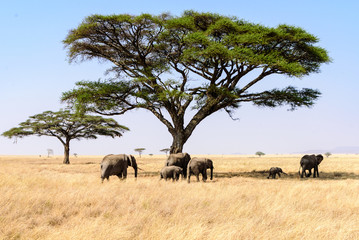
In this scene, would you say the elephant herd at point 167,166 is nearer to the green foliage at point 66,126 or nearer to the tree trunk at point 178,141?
the tree trunk at point 178,141

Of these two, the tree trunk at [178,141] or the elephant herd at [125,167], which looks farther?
the tree trunk at [178,141]

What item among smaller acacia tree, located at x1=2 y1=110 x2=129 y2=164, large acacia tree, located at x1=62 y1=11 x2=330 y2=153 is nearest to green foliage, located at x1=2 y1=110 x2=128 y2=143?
smaller acacia tree, located at x1=2 y1=110 x2=129 y2=164

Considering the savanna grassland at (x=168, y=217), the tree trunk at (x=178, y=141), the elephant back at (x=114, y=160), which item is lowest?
the savanna grassland at (x=168, y=217)

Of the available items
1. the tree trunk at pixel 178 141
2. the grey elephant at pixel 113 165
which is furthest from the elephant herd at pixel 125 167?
the tree trunk at pixel 178 141

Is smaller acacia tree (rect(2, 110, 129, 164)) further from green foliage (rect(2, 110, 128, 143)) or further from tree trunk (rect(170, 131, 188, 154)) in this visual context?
tree trunk (rect(170, 131, 188, 154))

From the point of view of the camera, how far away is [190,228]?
19.1 ft

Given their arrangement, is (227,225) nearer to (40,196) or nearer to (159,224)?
(159,224)

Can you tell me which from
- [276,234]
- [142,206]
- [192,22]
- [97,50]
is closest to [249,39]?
[192,22]

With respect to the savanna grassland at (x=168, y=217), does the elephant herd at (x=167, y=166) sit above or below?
above

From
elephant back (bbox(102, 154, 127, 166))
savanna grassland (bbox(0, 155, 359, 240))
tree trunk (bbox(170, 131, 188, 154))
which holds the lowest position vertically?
savanna grassland (bbox(0, 155, 359, 240))

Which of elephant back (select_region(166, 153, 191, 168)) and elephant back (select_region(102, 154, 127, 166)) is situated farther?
elephant back (select_region(166, 153, 191, 168))

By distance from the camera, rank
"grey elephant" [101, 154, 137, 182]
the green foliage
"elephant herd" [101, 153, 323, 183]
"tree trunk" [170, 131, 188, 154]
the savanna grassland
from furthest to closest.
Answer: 1. the green foliage
2. "tree trunk" [170, 131, 188, 154]
3. "elephant herd" [101, 153, 323, 183]
4. "grey elephant" [101, 154, 137, 182]
5. the savanna grassland

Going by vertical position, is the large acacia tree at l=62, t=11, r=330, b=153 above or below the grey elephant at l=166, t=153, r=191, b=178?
above

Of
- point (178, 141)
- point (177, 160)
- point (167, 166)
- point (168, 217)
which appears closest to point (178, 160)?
point (177, 160)
